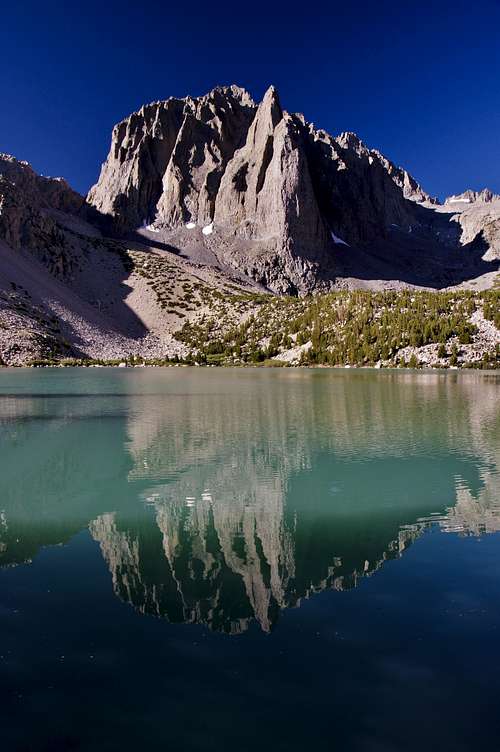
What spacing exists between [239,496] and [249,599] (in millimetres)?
6104

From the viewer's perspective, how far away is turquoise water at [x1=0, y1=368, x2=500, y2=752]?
5.60m

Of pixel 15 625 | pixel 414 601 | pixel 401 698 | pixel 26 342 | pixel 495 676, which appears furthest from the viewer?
pixel 26 342

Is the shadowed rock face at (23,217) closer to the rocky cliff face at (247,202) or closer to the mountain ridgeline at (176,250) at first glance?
the mountain ridgeline at (176,250)

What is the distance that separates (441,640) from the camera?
7.13m

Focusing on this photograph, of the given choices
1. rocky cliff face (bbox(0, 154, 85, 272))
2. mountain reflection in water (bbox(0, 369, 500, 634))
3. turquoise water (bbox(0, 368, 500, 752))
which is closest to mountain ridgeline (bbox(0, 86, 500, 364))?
rocky cliff face (bbox(0, 154, 85, 272))

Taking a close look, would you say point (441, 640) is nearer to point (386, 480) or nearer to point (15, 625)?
point (15, 625)

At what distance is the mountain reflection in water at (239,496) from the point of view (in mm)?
9273

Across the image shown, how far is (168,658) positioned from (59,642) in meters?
1.40

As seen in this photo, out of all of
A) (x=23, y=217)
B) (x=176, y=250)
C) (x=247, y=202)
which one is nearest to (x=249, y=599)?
(x=23, y=217)

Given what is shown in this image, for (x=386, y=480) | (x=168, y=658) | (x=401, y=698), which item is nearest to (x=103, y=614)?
(x=168, y=658)

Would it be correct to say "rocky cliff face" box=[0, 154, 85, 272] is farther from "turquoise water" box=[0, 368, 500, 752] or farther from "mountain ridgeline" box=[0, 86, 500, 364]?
"turquoise water" box=[0, 368, 500, 752]

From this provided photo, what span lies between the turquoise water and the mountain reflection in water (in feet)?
0.22

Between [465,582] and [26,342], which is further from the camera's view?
[26,342]

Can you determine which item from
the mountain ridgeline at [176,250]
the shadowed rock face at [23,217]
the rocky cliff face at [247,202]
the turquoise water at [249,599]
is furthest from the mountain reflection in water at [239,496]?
the rocky cliff face at [247,202]
